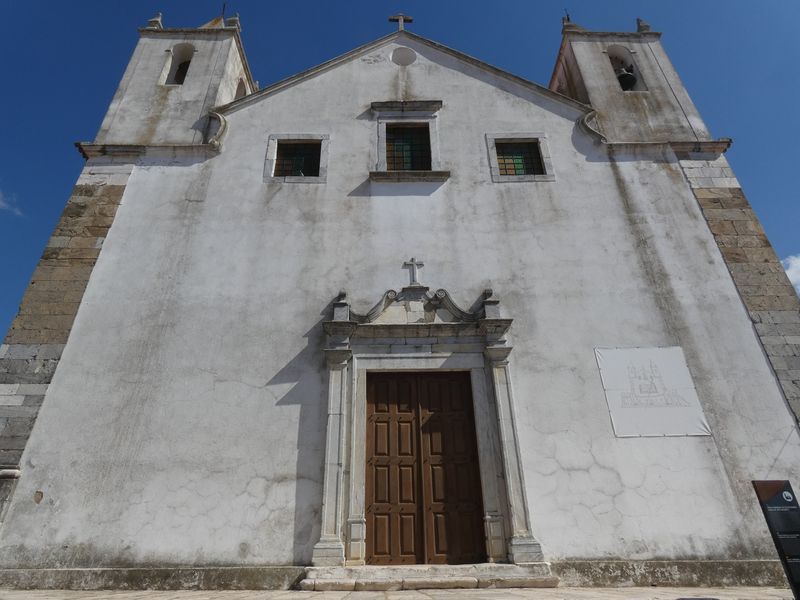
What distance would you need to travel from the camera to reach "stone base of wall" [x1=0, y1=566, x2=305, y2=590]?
550cm

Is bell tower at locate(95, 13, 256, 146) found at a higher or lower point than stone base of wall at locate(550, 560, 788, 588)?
higher

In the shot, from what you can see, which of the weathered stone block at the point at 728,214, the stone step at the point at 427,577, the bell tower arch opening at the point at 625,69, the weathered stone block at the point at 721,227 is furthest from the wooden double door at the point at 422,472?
the bell tower arch opening at the point at 625,69

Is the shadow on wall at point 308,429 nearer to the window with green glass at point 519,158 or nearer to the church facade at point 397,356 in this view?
the church facade at point 397,356

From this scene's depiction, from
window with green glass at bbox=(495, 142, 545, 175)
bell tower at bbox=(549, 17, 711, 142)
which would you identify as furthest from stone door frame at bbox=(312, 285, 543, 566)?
bell tower at bbox=(549, 17, 711, 142)

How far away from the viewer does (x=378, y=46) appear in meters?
10.5

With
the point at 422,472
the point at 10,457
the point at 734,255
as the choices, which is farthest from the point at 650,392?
the point at 10,457

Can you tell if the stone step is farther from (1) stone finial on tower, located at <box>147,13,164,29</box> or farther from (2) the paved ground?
(1) stone finial on tower, located at <box>147,13,164,29</box>

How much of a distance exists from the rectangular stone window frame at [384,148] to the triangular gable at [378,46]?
164cm

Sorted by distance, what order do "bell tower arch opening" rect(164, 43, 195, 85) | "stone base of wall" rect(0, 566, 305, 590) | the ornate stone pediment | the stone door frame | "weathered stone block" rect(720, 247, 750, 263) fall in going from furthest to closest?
"bell tower arch opening" rect(164, 43, 195, 85), "weathered stone block" rect(720, 247, 750, 263), the ornate stone pediment, the stone door frame, "stone base of wall" rect(0, 566, 305, 590)

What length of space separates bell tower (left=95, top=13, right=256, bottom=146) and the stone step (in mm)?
7271

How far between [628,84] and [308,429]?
940 cm

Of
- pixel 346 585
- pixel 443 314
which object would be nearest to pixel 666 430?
pixel 443 314

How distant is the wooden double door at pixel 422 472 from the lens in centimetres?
595

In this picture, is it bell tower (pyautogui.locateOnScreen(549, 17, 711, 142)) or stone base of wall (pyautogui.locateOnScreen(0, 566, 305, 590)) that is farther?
bell tower (pyautogui.locateOnScreen(549, 17, 711, 142))
